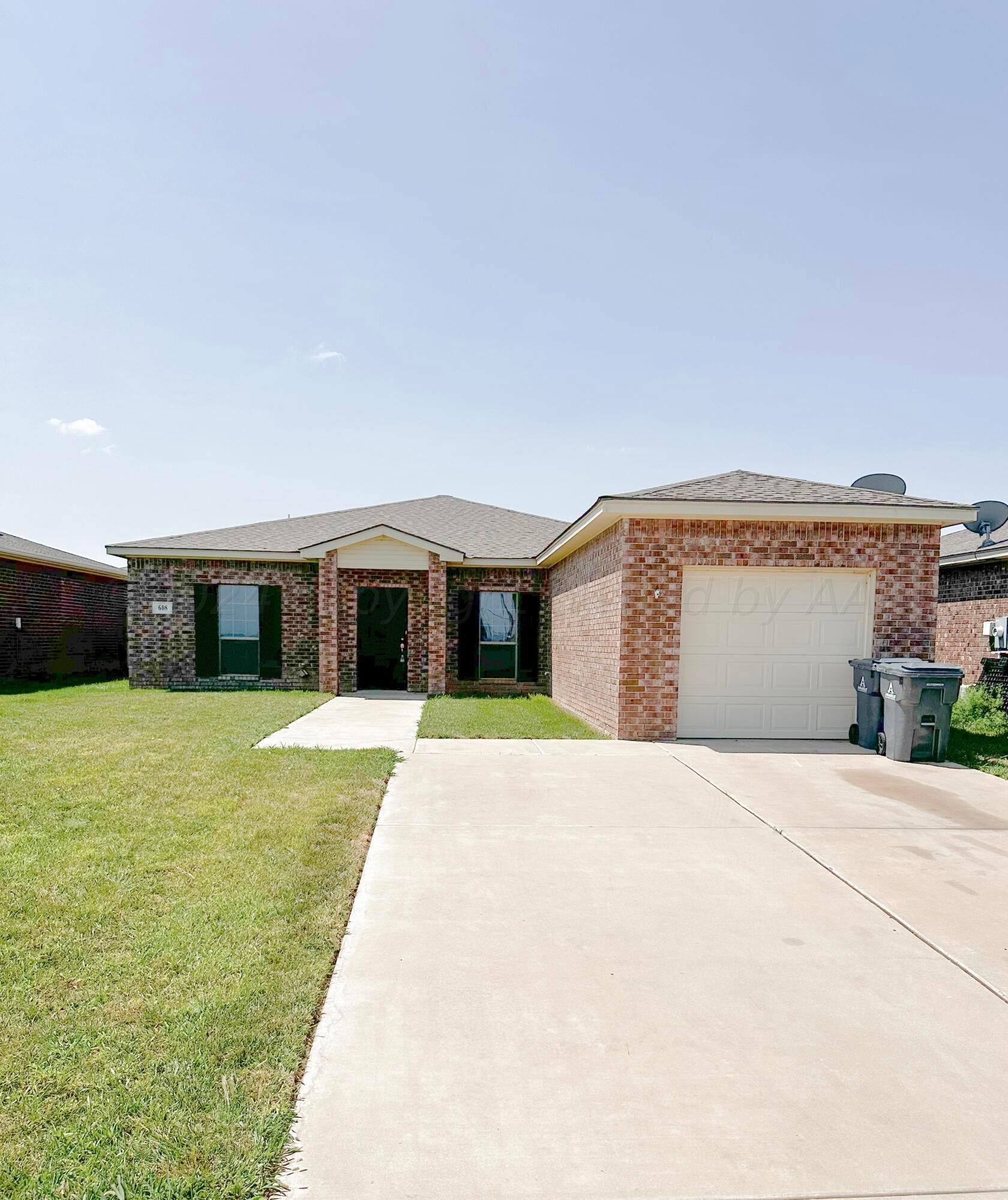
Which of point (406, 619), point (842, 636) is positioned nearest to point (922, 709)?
point (842, 636)

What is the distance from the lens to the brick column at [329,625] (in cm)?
1503

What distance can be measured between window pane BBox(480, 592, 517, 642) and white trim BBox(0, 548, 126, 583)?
10.3 m

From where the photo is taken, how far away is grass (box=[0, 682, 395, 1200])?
209 cm

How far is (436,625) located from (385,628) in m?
1.37

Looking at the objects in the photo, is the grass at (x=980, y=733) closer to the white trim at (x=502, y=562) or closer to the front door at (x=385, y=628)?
the white trim at (x=502, y=562)

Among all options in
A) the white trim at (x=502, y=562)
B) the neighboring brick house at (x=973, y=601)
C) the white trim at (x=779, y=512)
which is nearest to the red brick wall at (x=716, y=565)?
the white trim at (x=779, y=512)

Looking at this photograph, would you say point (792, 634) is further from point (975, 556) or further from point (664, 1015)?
point (664, 1015)

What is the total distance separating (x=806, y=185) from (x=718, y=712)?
6990 mm

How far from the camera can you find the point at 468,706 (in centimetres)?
1315

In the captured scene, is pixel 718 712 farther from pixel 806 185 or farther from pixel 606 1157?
pixel 606 1157

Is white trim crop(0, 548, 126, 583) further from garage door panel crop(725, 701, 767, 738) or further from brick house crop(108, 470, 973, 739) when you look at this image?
garage door panel crop(725, 701, 767, 738)

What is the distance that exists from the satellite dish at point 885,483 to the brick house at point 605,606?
4.22 meters

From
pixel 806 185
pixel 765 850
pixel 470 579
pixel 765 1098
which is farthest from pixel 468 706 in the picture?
pixel 765 1098

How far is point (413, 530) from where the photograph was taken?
17172mm
